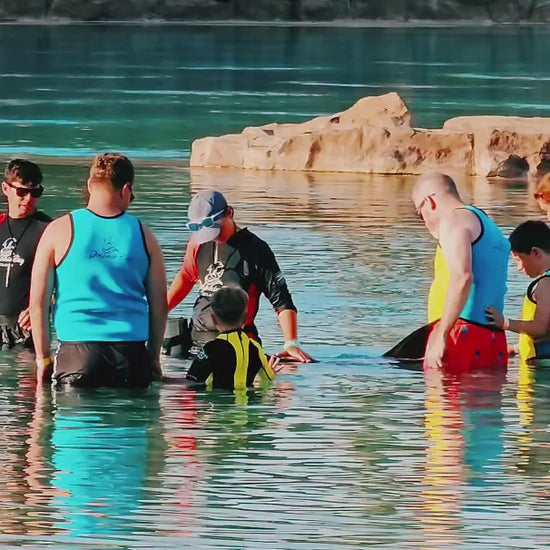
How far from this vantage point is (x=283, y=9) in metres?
76.5

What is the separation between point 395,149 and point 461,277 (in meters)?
12.3

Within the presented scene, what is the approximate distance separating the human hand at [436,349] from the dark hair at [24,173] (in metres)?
2.12

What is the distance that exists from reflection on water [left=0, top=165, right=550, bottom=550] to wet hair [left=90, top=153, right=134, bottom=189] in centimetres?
112

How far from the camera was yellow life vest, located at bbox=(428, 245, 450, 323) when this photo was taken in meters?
9.99

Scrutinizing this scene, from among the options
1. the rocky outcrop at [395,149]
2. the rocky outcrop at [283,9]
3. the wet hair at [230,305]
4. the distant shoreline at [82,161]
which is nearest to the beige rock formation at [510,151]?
the rocky outcrop at [395,149]

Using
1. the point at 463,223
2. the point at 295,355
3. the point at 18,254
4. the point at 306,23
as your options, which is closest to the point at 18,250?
the point at 18,254

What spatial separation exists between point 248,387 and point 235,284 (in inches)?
23.5

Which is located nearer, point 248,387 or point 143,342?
point 143,342

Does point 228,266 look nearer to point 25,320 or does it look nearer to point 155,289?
point 25,320

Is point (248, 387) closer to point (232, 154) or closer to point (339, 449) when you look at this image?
point (339, 449)

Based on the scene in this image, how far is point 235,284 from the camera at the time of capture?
33.3 feet

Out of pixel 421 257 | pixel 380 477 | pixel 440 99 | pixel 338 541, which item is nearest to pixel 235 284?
pixel 380 477

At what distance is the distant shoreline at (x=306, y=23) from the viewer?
7525 cm

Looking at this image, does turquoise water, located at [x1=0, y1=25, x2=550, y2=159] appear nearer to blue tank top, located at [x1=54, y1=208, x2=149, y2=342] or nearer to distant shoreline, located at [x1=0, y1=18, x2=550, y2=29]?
distant shoreline, located at [x1=0, y1=18, x2=550, y2=29]
